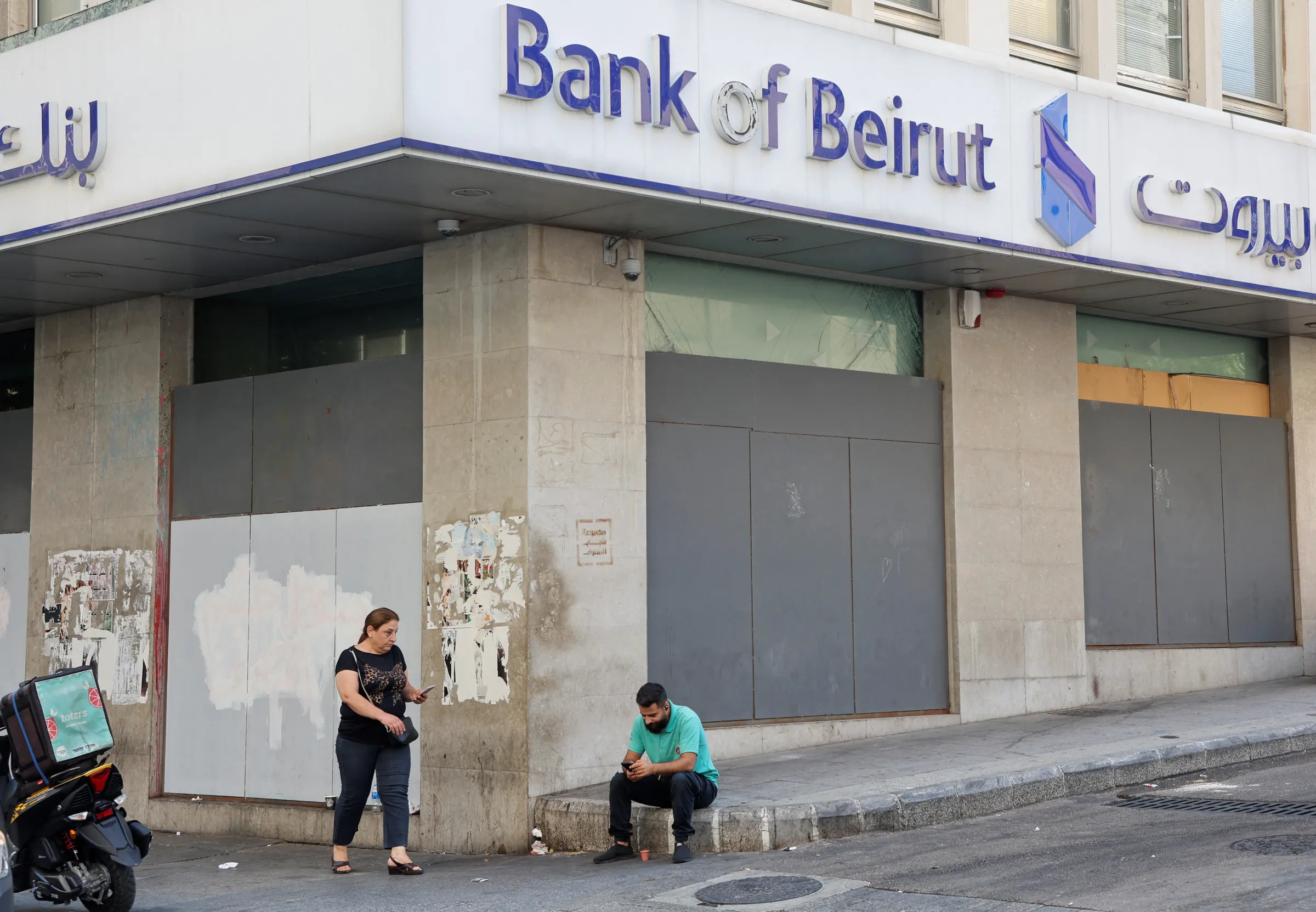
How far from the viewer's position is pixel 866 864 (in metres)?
8.68

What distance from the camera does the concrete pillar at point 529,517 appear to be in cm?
1062

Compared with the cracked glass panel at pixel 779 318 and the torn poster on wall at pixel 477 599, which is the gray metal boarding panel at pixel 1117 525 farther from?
the torn poster on wall at pixel 477 599

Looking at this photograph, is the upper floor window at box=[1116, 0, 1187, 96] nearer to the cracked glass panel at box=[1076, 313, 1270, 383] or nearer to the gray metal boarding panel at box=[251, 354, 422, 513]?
the cracked glass panel at box=[1076, 313, 1270, 383]

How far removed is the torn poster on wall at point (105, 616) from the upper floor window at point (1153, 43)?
32.2 ft

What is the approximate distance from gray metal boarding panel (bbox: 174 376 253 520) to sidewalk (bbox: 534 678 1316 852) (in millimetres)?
4103

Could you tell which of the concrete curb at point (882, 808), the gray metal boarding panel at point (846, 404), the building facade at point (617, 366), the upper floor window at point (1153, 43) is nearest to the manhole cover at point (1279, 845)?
the concrete curb at point (882, 808)

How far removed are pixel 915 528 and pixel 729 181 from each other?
4044 millimetres

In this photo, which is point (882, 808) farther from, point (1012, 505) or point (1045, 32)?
point (1045, 32)

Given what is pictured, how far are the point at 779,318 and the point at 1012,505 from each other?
2787 mm

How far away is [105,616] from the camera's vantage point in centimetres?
1327

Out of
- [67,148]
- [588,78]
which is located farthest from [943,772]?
[67,148]

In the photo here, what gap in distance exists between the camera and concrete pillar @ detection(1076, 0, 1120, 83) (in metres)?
13.6

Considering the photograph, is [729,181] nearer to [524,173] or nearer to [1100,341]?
[524,173]

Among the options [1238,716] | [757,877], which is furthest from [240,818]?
[1238,716]
